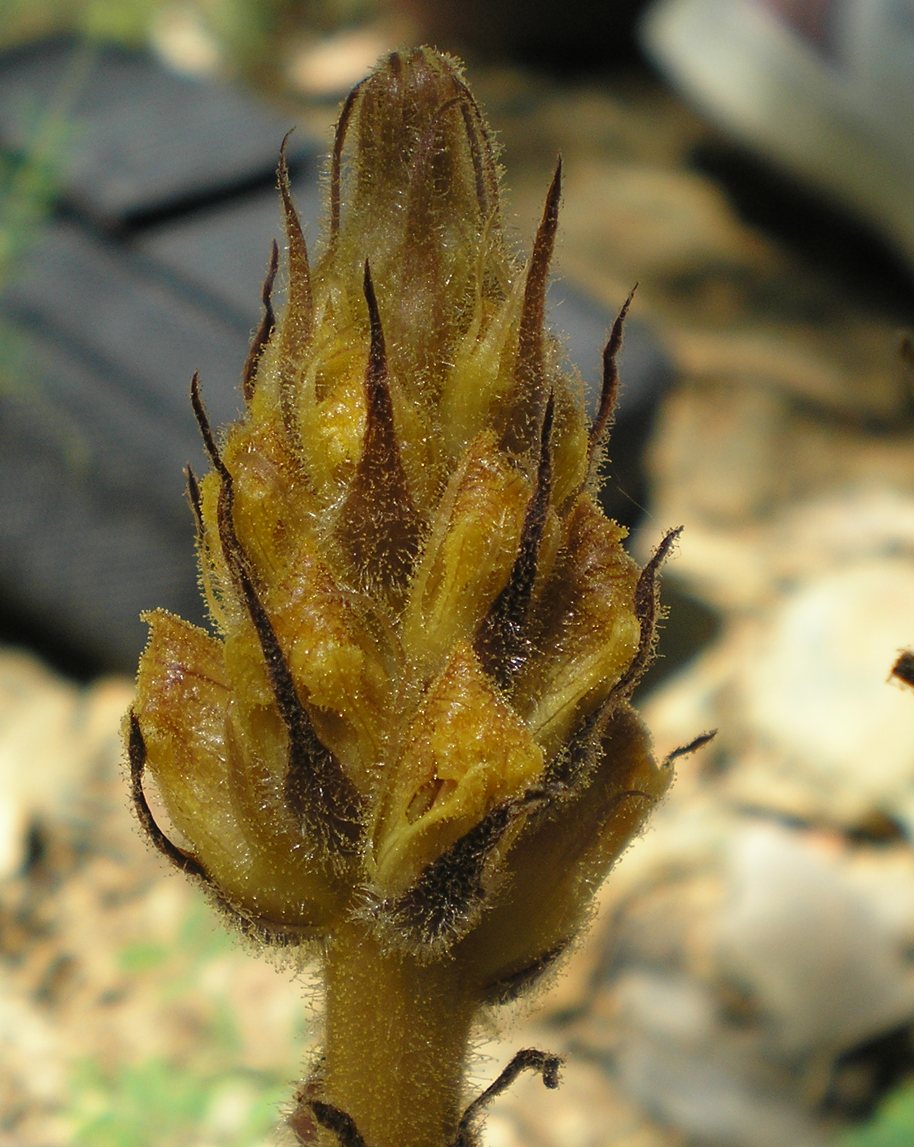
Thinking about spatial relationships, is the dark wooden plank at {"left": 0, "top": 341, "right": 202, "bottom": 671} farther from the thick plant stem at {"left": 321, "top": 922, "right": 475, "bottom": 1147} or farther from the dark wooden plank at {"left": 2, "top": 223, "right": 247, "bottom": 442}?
the thick plant stem at {"left": 321, "top": 922, "right": 475, "bottom": 1147}

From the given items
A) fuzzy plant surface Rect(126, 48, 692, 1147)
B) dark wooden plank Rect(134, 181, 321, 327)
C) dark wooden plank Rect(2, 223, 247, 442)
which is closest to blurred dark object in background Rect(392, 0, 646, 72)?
dark wooden plank Rect(134, 181, 321, 327)

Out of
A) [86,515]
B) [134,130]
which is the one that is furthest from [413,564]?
[134,130]

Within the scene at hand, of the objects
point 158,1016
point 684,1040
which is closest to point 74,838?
point 158,1016

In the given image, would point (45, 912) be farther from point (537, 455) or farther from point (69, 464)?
point (537, 455)

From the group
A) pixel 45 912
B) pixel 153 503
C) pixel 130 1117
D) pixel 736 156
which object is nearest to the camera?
pixel 130 1117

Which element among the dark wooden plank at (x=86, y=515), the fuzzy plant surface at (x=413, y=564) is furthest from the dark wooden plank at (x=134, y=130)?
the fuzzy plant surface at (x=413, y=564)

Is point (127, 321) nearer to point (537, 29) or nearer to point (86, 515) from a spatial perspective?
point (86, 515)
